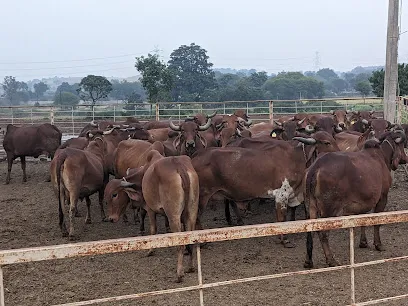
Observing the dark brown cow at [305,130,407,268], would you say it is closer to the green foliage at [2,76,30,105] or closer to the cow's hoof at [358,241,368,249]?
the cow's hoof at [358,241,368,249]

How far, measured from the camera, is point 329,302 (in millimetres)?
6152

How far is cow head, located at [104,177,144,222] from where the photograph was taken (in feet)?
27.6

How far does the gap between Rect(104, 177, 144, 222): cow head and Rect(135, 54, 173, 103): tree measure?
26585mm

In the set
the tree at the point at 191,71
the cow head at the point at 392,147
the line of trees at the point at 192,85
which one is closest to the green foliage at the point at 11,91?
the line of trees at the point at 192,85

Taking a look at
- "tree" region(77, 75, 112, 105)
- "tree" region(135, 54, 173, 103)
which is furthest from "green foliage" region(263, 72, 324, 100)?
"tree" region(135, 54, 173, 103)

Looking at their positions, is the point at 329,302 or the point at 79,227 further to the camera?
the point at 79,227

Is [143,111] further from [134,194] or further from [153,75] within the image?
[134,194]

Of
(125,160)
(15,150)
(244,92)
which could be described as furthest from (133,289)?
(244,92)

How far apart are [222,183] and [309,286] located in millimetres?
2541

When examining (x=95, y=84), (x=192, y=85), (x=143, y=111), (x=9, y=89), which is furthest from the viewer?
(x=9, y=89)

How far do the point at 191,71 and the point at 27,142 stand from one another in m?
51.4

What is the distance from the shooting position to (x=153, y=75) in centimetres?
3484

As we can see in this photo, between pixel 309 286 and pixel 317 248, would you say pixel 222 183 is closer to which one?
pixel 317 248

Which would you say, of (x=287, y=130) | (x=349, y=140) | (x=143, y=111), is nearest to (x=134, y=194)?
(x=287, y=130)
